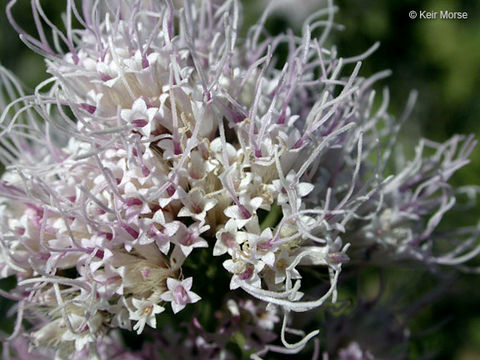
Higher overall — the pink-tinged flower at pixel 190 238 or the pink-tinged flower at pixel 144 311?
the pink-tinged flower at pixel 190 238

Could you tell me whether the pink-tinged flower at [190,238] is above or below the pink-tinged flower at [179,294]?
above

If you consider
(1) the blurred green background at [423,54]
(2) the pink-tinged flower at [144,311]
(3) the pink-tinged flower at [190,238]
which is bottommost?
(1) the blurred green background at [423,54]
